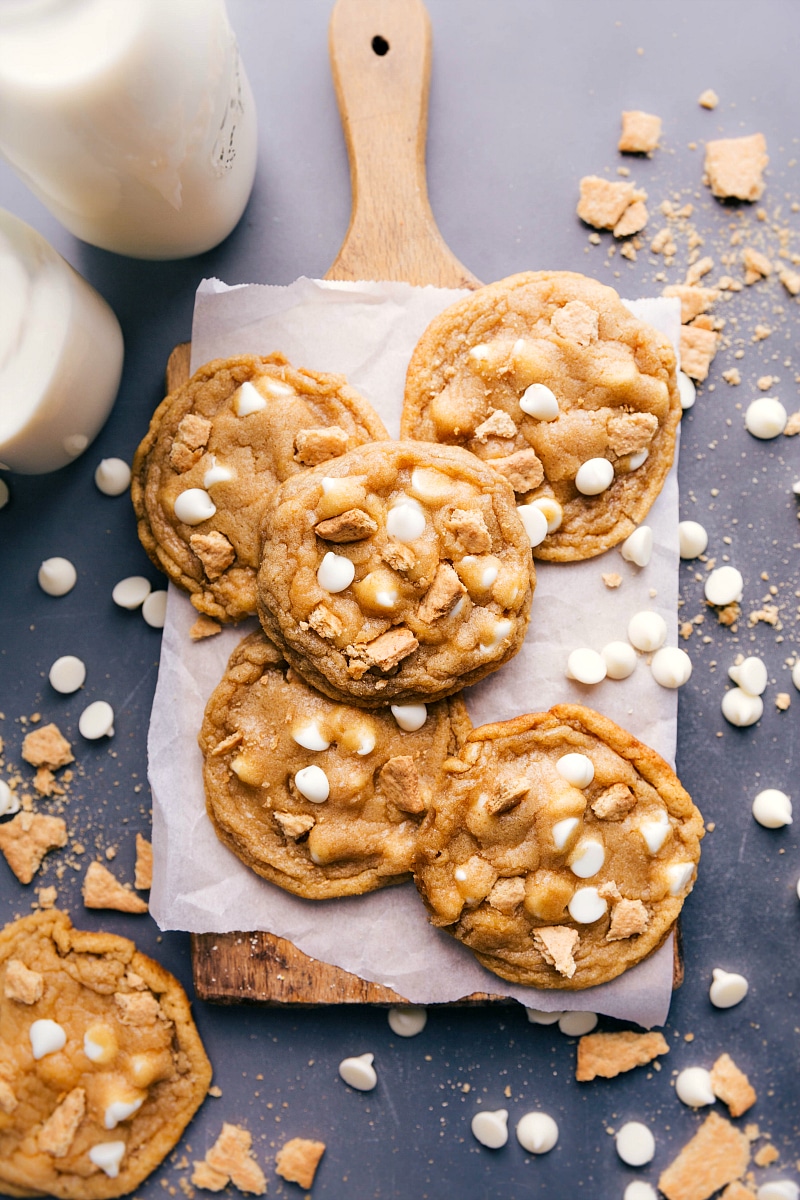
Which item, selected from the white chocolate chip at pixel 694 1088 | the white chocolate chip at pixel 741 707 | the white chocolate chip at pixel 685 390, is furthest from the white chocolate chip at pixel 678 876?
the white chocolate chip at pixel 685 390

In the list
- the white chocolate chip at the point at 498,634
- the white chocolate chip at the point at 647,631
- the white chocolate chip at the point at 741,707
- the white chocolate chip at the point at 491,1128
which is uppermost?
the white chocolate chip at the point at 498,634

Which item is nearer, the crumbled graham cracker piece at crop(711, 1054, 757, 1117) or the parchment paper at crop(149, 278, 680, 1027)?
the parchment paper at crop(149, 278, 680, 1027)

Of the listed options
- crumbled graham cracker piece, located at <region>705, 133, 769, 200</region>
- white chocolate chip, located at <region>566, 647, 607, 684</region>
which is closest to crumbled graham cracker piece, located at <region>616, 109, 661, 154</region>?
crumbled graham cracker piece, located at <region>705, 133, 769, 200</region>

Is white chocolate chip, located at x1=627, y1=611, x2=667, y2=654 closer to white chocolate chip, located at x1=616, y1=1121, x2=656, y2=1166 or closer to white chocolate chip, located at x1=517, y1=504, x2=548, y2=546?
white chocolate chip, located at x1=517, y1=504, x2=548, y2=546

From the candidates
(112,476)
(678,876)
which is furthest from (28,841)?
(678,876)

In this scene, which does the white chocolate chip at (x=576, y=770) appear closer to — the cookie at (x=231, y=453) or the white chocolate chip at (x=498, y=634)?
the white chocolate chip at (x=498, y=634)

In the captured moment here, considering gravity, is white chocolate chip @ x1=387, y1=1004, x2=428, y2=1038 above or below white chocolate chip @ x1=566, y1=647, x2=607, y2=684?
below
